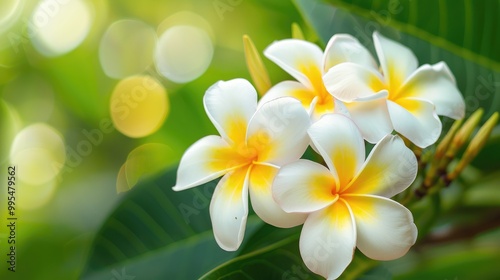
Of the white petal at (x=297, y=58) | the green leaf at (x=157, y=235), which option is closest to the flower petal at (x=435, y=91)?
the white petal at (x=297, y=58)

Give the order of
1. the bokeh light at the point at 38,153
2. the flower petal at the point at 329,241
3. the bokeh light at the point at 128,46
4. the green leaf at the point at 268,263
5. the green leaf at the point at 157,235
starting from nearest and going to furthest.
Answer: the flower petal at the point at 329,241
the green leaf at the point at 268,263
the green leaf at the point at 157,235
the bokeh light at the point at 38,153
the bokeh light at the point at 128,46

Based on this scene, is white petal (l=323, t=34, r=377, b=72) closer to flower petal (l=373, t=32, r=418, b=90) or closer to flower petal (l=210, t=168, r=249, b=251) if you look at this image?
flower petal (l=373, t=32, r=418, b=90)

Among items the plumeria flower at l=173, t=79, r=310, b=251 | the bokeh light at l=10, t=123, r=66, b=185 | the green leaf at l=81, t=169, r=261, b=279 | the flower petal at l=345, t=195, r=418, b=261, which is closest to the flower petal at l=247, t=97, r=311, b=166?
the plumeria flower at l=173, t=79, r=310, b=251

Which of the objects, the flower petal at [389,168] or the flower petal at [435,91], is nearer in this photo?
the flower petal at [389,168]

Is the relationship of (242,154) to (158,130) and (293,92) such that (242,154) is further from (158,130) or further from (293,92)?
(158,130)

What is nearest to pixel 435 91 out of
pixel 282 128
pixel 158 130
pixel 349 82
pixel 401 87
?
pixel 401 87

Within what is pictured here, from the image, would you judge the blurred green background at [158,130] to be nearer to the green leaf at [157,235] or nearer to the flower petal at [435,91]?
the green leaf at [157,235]
